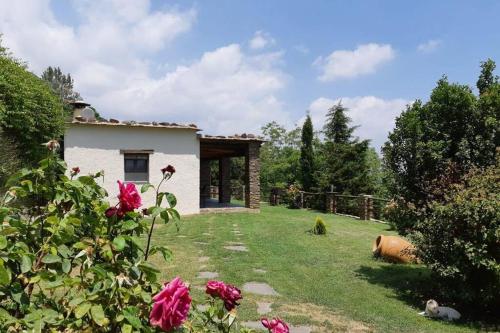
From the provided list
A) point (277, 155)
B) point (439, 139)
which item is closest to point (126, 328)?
point (439, 139)

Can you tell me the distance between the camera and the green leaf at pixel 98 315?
123 centimetres

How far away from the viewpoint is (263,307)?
486cm

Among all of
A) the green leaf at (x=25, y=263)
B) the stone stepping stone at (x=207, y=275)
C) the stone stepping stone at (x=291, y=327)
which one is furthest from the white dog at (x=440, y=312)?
the green leaf at (x=25, y=263)

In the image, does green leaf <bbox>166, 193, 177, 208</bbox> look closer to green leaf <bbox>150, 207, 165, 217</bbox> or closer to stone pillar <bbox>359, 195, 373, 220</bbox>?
green leaf <bbox>150, 207, 165, 217</bbox>

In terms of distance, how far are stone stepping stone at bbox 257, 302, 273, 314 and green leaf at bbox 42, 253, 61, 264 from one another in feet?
11.9

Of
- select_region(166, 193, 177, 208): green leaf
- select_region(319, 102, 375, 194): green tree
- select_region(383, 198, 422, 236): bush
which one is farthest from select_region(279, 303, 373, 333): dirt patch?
select_region(319, 102, 375, 194): green tree

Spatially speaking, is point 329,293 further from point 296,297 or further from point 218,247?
point 218,247

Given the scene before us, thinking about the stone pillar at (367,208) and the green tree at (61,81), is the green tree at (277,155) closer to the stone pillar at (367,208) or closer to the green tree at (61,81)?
the stone pillar at (367,208)

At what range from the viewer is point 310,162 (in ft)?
73.4

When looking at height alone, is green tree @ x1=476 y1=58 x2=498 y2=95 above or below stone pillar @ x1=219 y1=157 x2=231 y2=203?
above

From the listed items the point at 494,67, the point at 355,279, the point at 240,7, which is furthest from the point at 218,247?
the point at 494,67

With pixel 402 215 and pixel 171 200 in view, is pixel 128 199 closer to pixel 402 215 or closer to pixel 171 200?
pixel 171 200

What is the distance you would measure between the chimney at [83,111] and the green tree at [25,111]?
3076 millimetres

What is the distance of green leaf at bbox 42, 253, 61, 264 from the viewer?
1.37 m
